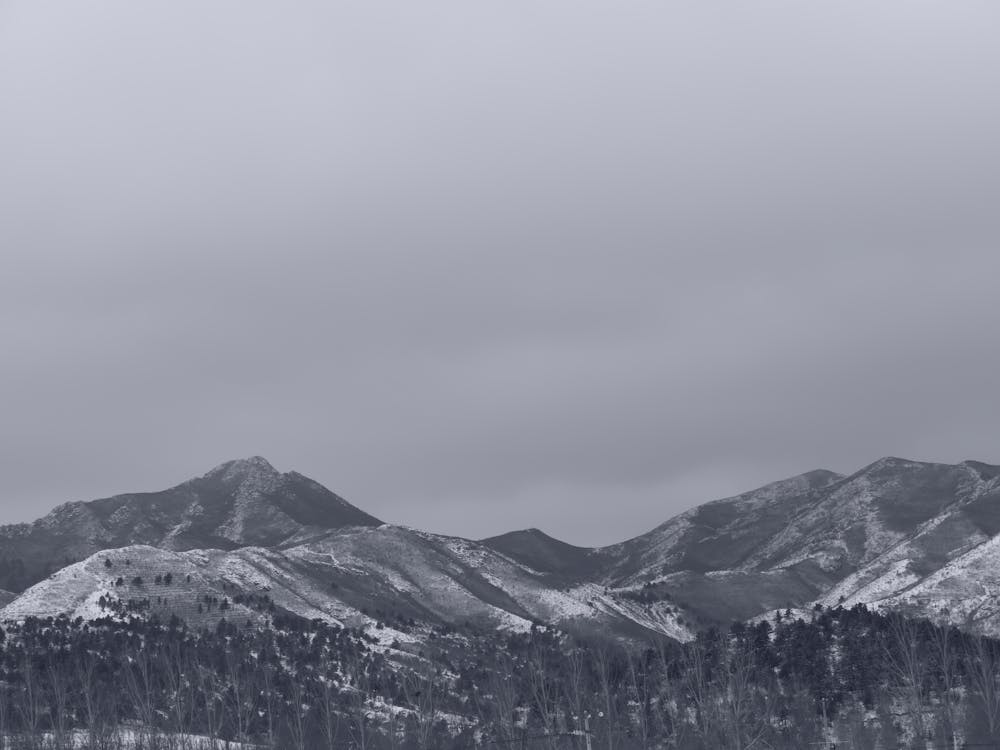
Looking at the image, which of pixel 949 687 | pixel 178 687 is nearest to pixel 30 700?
pixel 178 687

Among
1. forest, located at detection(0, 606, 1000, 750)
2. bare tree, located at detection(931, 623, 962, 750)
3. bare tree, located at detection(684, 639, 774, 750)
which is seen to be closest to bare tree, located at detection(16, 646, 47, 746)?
forest, located at detection(0, 606, 1000, 750)

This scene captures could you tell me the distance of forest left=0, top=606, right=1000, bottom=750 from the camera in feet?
419

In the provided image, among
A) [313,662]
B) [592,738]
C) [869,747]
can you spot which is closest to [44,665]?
[313,662]

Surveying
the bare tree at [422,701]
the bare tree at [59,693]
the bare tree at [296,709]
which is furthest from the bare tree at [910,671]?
the bare tree at [59,693]

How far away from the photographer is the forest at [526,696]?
5025 inches

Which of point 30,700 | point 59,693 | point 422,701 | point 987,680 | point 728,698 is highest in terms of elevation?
point 59,693

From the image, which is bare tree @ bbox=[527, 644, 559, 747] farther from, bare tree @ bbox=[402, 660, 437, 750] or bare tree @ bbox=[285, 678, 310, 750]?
bare tree @ bbox=[285, 678, 310, 750]

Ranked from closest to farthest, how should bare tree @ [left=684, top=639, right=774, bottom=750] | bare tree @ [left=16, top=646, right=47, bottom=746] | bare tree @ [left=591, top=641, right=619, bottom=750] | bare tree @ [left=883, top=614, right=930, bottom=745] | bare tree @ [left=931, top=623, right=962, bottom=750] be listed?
bare tree @ [left=931, top=623, right=962, bottom=750] < bare tree @ [left=684, top=639, right=774, bottom=750] < bare tree @ [left=883, top=614, right=930, bottom=745] < bare tree @ [left=591, top=641, right=619, bottom=750] < bare tree @ [left=16, top=646, right=47, bottom=746]

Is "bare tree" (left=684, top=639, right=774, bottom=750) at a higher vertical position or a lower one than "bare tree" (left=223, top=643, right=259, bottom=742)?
lower

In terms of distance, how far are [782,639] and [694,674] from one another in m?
12.7

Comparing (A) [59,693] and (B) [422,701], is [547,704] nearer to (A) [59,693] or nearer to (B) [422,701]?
(B) [422,701]

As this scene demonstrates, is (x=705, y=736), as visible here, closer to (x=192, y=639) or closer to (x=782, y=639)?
(x=782, y=639)

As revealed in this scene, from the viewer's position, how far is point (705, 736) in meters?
119

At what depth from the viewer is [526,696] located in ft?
585
